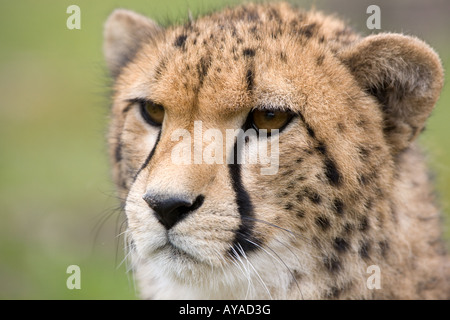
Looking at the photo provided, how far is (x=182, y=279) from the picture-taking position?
2.39 metres

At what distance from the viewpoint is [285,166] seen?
2348mm

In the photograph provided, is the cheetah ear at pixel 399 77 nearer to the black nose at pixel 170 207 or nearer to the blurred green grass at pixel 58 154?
the blurred green grass at pixel 58 154

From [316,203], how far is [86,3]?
6973 millimetres

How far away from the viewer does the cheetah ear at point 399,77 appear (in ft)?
7.93

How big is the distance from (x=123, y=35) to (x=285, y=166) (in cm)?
124

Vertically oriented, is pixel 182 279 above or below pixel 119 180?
below

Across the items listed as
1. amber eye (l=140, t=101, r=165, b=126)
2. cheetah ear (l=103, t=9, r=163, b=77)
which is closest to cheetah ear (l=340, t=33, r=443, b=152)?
amber eye (l=140, t=101, r=165, b=126)

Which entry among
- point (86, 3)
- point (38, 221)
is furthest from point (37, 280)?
point (86, 3)

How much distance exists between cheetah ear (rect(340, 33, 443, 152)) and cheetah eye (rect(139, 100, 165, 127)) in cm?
69

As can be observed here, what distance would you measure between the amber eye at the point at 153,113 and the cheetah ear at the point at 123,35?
1.59ft

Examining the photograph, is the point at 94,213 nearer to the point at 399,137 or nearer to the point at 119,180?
the point at 119,180

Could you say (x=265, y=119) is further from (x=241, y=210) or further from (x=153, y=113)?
(x=153, y=113)

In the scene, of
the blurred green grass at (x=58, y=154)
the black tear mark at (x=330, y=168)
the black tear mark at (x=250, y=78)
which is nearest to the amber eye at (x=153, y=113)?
the black tear mark at (x=250, y=78)

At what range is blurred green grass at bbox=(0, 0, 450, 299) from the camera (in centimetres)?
451
